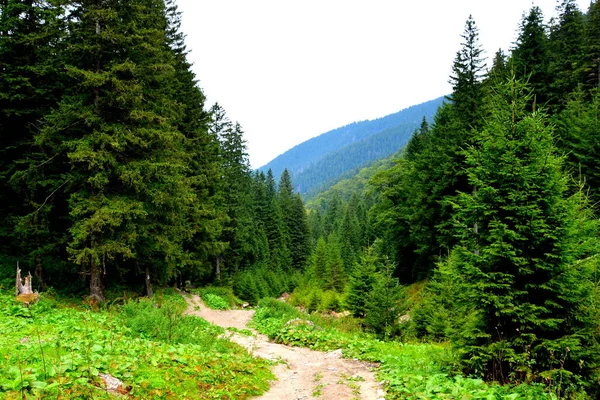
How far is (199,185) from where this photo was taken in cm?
2848

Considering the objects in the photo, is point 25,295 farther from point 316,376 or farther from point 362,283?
point 362,283

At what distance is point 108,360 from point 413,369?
700 cm

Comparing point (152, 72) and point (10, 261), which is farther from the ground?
point (152, 72)

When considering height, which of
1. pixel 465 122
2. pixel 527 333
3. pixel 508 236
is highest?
pixel 465 122

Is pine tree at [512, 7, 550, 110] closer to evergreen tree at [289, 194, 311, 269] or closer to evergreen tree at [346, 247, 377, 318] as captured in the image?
evergreen tree at [346, 247, 377, 318]

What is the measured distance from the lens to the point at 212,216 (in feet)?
99.2

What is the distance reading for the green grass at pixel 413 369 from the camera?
633cm

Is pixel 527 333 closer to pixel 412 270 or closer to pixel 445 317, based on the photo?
pixel 445 317

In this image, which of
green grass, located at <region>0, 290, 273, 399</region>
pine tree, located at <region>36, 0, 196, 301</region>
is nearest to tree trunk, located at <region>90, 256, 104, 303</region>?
pine tree, located at <region>36, 0, 196, 301</region>

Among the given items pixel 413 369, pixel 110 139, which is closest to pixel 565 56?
pixel 413 369

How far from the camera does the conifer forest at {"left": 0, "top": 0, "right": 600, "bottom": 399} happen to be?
25.0 ft

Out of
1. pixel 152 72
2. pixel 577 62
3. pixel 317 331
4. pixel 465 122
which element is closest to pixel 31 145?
pixel 152 72

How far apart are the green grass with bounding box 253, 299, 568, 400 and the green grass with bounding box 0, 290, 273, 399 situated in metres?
3.31

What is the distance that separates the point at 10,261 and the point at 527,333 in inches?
767
